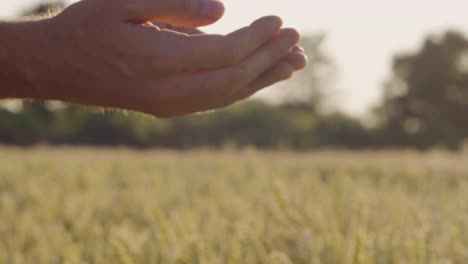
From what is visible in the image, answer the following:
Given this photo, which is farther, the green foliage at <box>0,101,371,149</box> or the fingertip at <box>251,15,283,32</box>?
the green foliage at <box>0,101,371,149</box>

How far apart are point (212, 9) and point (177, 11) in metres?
0.04

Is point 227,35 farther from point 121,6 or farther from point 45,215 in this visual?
point 45,215

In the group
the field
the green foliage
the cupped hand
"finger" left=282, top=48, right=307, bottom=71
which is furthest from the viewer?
the green foliage

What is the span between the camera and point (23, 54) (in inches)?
38.5

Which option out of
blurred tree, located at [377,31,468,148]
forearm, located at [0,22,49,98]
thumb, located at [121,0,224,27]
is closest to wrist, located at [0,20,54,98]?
forearm, located at [0,22,49,98]

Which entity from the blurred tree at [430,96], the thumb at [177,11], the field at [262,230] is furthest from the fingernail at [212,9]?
the blurred tree at [430,96]

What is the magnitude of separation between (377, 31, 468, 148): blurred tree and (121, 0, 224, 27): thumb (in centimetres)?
2475

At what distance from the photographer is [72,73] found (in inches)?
37.9

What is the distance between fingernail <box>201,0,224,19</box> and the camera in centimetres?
99

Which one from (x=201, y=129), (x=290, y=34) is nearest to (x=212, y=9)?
(x=290, y=34)

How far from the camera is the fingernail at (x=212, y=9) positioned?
3.26 feet

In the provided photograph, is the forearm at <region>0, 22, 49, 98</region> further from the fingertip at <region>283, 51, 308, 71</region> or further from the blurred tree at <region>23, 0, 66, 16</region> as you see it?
the fingertip at <region>283, 51, 308, 71</region>

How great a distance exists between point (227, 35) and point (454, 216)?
1.24 meters

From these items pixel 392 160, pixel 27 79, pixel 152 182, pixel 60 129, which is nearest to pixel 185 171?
pixel 152 182
